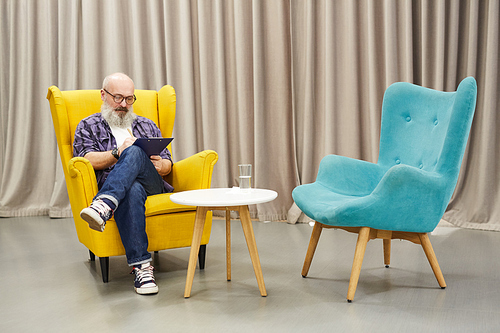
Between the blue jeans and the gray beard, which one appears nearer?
the blue jeans

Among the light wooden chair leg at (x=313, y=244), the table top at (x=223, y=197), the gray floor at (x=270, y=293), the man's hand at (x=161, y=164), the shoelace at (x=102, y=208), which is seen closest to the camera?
the gray floor at (x=270, y=293)

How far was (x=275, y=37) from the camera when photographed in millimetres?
3490

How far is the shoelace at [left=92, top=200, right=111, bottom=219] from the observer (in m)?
1.84

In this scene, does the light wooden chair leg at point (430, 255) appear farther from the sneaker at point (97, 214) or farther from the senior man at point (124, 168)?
the sneaker at point (97, 214)

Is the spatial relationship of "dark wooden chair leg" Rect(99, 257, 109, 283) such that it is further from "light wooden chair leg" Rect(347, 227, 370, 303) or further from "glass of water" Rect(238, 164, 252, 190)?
"light wooden chair leg" Rect(347, 227, 370, 303)

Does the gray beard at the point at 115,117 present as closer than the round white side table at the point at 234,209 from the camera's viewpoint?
No

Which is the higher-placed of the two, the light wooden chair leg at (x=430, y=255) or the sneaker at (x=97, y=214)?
the sneaker at (x=97, y=214)

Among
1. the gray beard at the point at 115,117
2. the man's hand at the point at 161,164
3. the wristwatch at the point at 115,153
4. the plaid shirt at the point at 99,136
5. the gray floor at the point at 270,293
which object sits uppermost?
the gray beard at the point at 115,117

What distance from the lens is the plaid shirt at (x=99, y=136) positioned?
7.40ft

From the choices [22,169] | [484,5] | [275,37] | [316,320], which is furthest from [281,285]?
[22,169]

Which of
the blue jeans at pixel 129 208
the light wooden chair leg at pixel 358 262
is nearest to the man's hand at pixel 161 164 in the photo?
the blue jeans at pixel 129 208

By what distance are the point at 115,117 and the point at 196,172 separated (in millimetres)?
549

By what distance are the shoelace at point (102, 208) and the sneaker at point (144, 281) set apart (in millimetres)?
289

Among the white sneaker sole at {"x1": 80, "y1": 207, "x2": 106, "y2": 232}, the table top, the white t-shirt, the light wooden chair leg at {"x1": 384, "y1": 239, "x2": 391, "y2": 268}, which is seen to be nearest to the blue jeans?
the white sneaker sole at {"x1": 80, "y1": 207, "x2": 106, "y2": 232}
